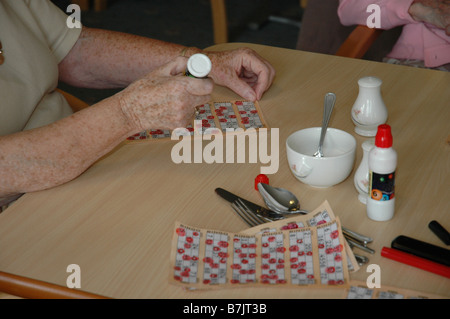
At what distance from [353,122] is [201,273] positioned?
0.54m

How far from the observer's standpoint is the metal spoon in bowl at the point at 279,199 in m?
0.97

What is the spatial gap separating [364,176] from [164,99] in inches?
15.7

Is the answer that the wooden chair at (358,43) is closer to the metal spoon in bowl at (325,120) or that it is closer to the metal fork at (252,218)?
the metal spoon in bowl at (325,120)

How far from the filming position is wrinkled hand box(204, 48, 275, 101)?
1.34m

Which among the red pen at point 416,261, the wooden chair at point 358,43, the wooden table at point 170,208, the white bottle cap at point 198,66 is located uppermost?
the white bottle cap at point 198,66

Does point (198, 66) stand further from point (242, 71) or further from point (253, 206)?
point (242, 71)

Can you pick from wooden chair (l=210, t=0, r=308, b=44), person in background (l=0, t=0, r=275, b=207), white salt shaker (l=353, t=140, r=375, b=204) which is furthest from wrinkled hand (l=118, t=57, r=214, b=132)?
wooden chair (l=210, t=0, r=308, b=44)

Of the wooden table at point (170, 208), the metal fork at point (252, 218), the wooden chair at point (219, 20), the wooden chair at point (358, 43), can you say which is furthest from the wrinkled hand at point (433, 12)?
the wooden chair at point (219, 20)

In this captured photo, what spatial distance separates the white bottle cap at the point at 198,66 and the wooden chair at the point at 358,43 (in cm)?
74

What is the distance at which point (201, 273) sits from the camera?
0.86 meters

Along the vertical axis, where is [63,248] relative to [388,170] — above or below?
A: below
